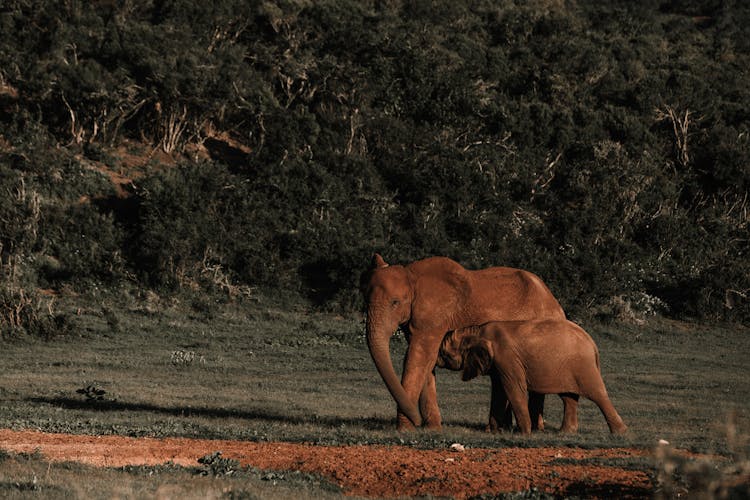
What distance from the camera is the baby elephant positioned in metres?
16.2

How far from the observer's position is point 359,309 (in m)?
39.2

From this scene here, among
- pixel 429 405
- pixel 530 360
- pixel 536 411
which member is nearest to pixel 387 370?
pixel 429 405

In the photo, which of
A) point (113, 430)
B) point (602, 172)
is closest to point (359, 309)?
point (602, 172)

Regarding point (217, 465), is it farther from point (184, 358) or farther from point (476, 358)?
point (184, 358)

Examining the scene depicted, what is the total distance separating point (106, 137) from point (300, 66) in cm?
1000

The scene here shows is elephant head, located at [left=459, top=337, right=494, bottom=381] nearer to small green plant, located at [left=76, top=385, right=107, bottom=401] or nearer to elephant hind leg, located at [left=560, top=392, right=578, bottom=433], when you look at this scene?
elephant hind leg, located at [left=560, top=392, right=578, bottom=433]

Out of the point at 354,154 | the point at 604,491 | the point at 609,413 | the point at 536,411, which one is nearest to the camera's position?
the point at 604,491

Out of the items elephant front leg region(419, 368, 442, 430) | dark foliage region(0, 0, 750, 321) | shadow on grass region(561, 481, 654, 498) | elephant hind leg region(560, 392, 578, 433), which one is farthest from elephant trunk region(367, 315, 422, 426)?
dark foliage region(0, 0, 750, 321)

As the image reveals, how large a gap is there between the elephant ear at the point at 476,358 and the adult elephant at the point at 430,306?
64cm

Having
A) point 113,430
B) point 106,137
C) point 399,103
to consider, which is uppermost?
point 399,103

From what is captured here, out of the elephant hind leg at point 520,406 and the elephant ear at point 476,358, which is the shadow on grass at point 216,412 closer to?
the elephant ear at point 476,358

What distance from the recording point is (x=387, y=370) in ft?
52.1

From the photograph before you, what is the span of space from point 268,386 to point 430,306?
8677mm

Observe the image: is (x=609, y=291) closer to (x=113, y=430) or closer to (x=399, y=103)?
(x=399, y=103)
